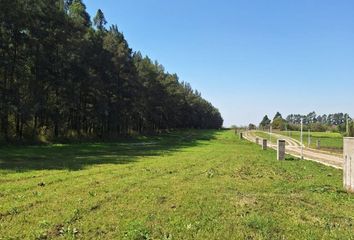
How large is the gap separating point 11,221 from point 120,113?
198 ft

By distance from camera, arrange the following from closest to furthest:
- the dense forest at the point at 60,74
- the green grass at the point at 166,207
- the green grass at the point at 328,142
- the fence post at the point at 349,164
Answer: the green grass at the point at 166,207
the fence post at the point at 349,164
the dense forest at the point at 60,74
the green grass at the point at 328,142

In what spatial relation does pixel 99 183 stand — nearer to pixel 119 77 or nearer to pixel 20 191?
pixel 20 191

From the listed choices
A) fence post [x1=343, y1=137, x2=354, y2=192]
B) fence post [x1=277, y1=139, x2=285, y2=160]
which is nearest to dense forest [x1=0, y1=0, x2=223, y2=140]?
fence post [x1=277, y1=139, x2=285, y2=160]

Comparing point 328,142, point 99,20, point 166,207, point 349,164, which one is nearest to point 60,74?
point 99,20

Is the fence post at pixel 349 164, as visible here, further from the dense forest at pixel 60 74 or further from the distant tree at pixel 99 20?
the distant tree at pixel 99 20

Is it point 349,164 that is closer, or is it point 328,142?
point 349,164

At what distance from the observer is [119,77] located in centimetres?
6856

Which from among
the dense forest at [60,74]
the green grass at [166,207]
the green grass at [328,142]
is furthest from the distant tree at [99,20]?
the green grass at [166,207]

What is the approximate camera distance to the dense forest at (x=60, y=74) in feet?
137

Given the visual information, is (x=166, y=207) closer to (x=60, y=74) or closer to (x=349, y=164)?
(x=349, y=164)

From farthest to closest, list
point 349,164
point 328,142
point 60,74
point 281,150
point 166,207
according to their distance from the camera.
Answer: point 328,142, point 60,74, point 281,150, point 349,164, point 166,207

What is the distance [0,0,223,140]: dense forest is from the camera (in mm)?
41688

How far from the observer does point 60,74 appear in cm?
5088

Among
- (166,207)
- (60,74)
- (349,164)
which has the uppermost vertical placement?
(60,74)
